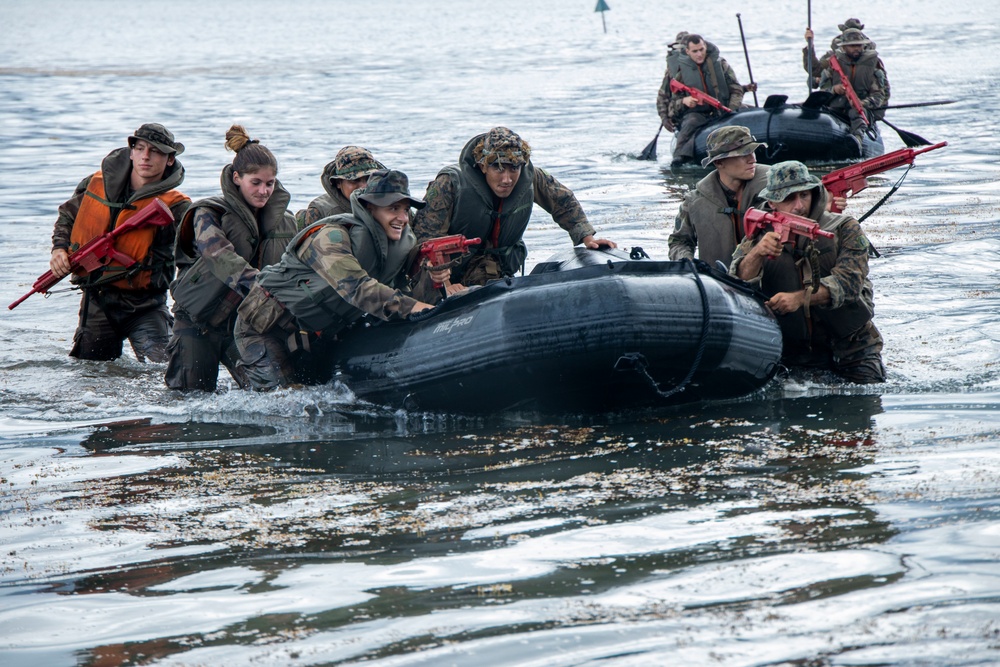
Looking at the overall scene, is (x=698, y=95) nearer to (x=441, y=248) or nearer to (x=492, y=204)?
(x=492, y=204)

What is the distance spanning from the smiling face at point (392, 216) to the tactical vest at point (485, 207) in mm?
708

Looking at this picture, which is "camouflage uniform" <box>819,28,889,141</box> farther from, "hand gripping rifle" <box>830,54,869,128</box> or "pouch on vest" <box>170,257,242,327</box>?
"pouch on vest" <box>170,257,242,327</box>

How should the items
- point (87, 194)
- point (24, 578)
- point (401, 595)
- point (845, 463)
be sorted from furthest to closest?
point (87, 194)
point (845, 463)
point (24, 578)
point (401, 595)

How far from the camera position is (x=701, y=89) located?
529 inches

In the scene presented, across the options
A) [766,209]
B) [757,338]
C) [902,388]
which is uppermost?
[766,209]

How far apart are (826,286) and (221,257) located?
280cm

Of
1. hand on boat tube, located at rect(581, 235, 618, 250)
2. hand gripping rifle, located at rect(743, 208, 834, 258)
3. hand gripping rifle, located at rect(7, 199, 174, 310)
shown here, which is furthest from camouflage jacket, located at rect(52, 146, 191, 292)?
hand gripping rifle, located at rect(743, 208, 834, 258)

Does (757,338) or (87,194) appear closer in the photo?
(757,338)

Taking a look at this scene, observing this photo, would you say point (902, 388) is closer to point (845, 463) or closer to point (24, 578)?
point (845, 463)

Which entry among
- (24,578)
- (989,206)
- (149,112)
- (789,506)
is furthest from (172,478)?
(149,112)

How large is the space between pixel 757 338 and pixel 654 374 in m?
0.51

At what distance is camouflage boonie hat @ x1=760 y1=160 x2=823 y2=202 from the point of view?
221 inches

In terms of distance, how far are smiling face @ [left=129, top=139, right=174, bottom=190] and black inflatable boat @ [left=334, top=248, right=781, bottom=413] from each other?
1852 millimetres

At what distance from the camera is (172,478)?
5039mm
